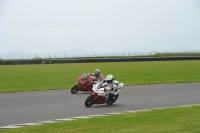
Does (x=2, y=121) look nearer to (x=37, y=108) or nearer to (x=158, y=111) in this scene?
(x=37, y=108)

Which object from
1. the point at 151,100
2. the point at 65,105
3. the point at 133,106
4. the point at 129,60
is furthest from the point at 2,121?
the point at 129,60

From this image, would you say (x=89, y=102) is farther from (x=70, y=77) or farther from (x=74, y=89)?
(x=70, y=77)

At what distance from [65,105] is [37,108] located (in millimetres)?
1422

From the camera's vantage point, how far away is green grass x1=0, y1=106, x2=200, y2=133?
35.1ft

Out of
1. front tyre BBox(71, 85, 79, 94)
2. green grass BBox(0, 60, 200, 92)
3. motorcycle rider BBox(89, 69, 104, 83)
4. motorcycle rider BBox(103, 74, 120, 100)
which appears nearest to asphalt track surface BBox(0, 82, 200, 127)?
motorcycle rider BBox(103, 74, 120, 100)

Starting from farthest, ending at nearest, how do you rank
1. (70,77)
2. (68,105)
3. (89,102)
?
(70,77) → (68,105) → (89,102)

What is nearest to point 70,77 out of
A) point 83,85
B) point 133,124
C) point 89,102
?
point 83,85

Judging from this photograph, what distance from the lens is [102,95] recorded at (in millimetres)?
18156

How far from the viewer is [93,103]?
17812 millimetres

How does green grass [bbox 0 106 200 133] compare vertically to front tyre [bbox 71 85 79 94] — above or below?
above

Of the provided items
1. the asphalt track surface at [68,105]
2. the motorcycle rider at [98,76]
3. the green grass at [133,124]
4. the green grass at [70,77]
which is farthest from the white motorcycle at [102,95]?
the green grass at [70,77]

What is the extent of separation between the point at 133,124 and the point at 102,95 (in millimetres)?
6359

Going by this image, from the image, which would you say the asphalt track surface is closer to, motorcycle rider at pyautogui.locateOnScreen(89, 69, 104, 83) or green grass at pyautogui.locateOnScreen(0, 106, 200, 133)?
green grass at pyautogui.locateOnScreen(0, 106, 200, 133)

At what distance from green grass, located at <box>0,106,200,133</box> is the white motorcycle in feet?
12.3
